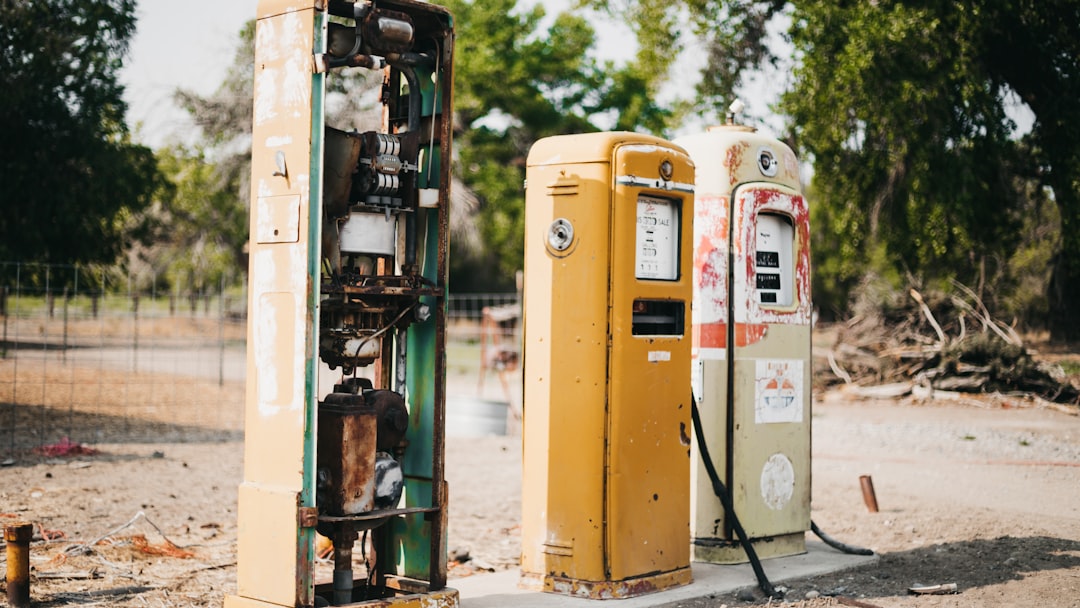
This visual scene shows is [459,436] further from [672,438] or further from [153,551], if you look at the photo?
[672,438]

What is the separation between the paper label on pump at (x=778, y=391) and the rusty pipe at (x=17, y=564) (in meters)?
4.27

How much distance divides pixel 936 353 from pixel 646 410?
12.2m

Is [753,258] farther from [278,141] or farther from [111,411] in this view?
[111,411]

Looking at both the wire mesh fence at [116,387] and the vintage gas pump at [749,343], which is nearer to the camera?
the vintage gas pump at [749,343]

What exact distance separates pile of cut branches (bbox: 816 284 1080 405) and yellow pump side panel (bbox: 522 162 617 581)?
38.6 feet

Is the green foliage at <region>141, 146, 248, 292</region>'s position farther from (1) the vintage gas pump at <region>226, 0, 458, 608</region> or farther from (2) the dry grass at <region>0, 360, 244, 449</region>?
(1) the vintage gas pump at <region>226, 0, 458, 608</region>

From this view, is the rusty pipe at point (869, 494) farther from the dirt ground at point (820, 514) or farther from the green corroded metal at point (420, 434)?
the green corroded metal at point (420, 434)

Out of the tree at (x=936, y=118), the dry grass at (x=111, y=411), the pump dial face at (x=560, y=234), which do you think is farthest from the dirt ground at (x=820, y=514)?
the tree at (x=936, y=118)

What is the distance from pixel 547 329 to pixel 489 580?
5.01 feet

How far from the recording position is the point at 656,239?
5824 millimetres

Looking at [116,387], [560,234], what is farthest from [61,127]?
[560,234]

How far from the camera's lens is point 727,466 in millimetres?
6484

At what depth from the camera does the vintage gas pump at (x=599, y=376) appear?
18.2 feet

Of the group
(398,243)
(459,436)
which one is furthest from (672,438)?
(459,436)
